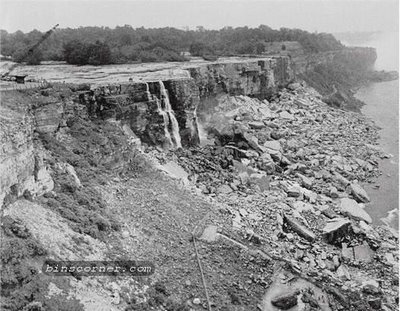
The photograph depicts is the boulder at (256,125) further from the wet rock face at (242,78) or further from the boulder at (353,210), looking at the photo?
the boulder at (353,210)

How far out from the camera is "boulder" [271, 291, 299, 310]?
1750cm

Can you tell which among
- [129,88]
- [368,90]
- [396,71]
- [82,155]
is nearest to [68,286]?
[82,155]

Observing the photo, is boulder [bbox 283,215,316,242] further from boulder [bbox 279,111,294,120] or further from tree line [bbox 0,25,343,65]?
tree line [bbox 0,25,343,65]

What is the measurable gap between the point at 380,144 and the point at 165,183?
2655 centimetres

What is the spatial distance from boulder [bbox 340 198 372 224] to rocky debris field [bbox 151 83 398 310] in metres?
0.07

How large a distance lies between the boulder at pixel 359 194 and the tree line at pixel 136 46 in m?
29.6

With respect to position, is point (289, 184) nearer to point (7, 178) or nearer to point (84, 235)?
point (84, 235)

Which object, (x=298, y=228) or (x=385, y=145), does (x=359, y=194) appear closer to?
(x=298, y=228)

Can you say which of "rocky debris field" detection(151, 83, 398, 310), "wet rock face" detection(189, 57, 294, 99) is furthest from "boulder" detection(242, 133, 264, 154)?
"wet rock face" detection(189, 57, 294, 99)

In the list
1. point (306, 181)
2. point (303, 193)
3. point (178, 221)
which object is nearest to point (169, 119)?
point (306, 181)

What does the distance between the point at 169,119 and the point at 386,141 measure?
80.0ft

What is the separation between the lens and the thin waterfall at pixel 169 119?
32.1 m

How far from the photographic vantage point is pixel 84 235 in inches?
708

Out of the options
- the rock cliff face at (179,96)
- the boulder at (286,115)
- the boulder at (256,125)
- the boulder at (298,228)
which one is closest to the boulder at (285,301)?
the boulder at (298,228)
